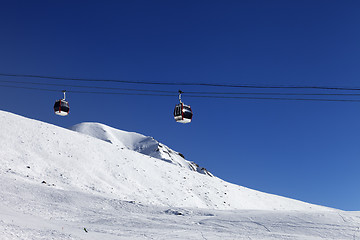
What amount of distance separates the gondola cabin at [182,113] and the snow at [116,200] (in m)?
4.70

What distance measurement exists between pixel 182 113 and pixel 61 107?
8.81 metres

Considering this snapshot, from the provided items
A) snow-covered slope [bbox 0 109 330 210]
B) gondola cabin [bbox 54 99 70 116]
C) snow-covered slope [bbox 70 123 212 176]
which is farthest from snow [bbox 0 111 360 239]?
snow-covered slope [bbox 70 123 212 176]

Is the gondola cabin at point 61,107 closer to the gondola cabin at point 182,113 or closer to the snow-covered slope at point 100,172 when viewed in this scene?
the snow-covered slope at point 100,172

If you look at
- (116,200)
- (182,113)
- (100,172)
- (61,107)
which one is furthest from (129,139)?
Answer: (182,113)

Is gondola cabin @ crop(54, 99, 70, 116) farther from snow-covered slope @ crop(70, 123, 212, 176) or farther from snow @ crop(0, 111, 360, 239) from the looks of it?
snow-covered slope @ crop(70, 123, 212, 176)

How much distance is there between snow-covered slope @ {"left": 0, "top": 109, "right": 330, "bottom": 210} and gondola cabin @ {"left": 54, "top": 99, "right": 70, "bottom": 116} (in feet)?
14.6

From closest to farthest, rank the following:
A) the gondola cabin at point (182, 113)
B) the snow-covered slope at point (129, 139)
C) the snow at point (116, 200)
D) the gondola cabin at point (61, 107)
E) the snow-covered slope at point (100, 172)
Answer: the snow at point (116, 200) < the gondola cabin at point (182, 113) < the gondola cabin at point (61, 107) < the snow-covered slope at point (100, 172) < the snow-covered slope at point (129, 139)

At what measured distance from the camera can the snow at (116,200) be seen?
1231cm

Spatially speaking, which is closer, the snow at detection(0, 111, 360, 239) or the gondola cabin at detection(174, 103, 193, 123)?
the snow at detection(0, 111, 360, 239)

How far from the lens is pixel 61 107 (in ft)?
77.9

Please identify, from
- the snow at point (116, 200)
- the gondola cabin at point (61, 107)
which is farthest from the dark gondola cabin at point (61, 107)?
the snow at point (116, 200)

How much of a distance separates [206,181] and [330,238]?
25141mm

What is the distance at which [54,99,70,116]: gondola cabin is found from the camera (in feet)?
77.8

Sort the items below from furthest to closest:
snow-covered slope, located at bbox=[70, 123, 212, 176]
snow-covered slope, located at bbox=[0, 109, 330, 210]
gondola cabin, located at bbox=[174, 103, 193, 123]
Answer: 1. snow-covered slope, located at bbox=[70, 123, 212, 176]
2. snow-covered slope, located at bbox=[0, 109, 330, 210]
3. gondola cabin, located at bbox=[174, 103, 193, 123]
